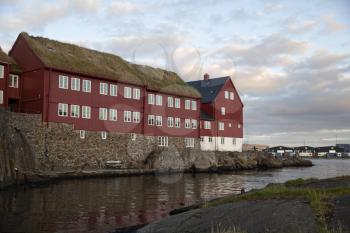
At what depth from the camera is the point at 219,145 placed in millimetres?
77438

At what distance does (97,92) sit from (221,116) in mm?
29318

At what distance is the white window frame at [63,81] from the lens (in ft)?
173

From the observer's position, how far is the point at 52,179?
43.4 m

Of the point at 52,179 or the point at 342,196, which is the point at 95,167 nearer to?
the point at 52,179

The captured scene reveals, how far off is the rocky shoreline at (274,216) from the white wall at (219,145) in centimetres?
5602

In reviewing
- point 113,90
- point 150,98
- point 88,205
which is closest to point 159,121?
point 150,98

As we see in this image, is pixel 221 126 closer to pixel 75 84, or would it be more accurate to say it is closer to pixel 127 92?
pixel 127 92

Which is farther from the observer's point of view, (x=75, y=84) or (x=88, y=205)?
(x=75, y=84)

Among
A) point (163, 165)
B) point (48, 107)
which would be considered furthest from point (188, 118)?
point (48, 107)

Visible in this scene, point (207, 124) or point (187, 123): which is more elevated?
point (207, 124)

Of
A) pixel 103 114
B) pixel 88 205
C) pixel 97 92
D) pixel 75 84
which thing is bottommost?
pixel 88 205

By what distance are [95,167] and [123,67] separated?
17358 millimetres

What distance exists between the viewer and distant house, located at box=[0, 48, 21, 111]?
4947 cm

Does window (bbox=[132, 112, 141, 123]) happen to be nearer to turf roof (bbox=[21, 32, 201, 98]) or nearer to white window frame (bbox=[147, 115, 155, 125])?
white window frame (bbox=[147, 115, 155, 125])
